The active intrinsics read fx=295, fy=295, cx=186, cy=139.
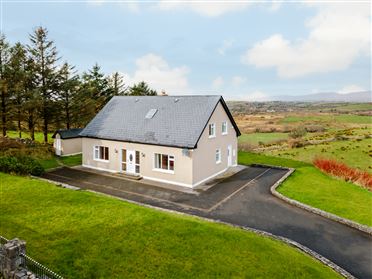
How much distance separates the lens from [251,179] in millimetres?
26641

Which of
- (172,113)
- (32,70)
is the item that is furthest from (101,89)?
(172,113)

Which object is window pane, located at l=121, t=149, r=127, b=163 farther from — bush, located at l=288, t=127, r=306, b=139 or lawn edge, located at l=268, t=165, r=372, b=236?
bush, located at l=288, t=127, r=306, b=139

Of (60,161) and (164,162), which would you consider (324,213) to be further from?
(60,161)

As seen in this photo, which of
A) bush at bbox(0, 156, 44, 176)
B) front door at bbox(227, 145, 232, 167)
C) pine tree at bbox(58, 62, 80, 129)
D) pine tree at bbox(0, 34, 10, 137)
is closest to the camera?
bush at bbox(0, 156, 44, 176)

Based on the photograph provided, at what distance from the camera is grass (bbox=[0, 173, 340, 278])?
439 inches

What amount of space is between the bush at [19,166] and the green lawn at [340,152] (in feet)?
108

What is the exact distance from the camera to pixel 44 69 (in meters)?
39.9

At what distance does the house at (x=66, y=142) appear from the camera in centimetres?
3384

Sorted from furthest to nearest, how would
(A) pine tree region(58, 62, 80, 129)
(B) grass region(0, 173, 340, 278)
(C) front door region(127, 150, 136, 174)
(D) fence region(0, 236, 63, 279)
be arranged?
(A) pine tree region(58, 62, 80, 129)
(C) front door region(127, 150, 136, 174)
(B) grass region(0, 173, 340, 278)
(D) fence region(0, 236, 63, 279)

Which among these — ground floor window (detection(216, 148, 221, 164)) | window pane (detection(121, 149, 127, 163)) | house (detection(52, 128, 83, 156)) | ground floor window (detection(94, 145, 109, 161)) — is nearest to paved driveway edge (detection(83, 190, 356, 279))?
window pane (detection(121, 149, 127, 163))

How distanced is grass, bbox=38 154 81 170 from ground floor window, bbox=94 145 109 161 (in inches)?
127

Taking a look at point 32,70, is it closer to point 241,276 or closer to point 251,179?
point 251,179

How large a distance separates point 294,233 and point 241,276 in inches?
254

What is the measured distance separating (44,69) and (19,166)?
20202 millimetres
